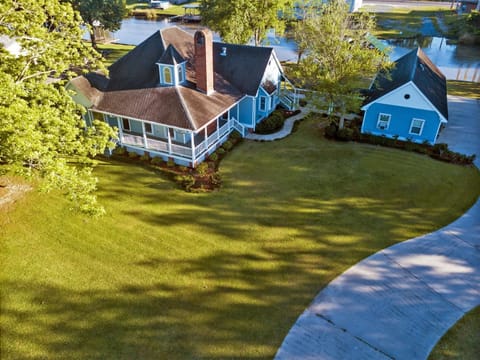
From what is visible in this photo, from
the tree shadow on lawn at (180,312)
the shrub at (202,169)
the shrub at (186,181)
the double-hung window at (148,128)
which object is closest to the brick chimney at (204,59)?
the double-hung window at (148,128)

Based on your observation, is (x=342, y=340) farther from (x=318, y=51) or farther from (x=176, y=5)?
(x=176, y=5)

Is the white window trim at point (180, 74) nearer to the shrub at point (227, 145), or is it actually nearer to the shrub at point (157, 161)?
the shrub at point (227, 145)

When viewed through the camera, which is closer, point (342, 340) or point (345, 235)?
point (342, 340)

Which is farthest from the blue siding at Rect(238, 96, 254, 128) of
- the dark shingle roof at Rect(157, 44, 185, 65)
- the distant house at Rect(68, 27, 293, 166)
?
the dark shingle roof at Rect(157, 44, 185, 65)

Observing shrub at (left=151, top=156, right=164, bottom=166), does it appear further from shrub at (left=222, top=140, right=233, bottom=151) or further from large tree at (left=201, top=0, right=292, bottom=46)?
large tree at (left=201, top=0, right=292, bottom=46)

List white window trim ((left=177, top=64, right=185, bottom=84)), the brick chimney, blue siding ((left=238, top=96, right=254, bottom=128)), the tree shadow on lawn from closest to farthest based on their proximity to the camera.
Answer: the tree shadow on lawn < the brick chimney < white window trim ((left=177, top=64, right=185, bottom=84)) < blue siding ((left=238, top=96, right=254, bottom=128))

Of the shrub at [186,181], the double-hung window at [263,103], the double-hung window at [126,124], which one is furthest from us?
the double-hung window at [263,103]

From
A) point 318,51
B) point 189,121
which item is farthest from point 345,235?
point 318,51
